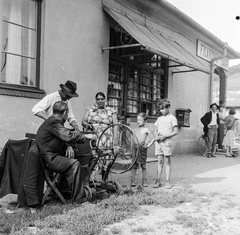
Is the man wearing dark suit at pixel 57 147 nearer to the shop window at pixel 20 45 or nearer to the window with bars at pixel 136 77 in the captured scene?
the shop window at pixel 20 45

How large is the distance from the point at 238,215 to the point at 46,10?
5162mm

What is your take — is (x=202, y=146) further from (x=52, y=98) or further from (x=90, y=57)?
(x=52, y=98)

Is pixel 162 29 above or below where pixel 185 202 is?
above

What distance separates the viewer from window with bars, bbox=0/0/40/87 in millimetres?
6617

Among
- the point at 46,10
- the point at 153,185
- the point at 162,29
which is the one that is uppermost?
the point at 162,29

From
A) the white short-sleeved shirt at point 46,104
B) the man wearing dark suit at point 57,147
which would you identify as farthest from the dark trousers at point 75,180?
the white short-sleeved shirt at point 46,104

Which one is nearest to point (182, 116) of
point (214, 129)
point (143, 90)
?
point (214, 129)

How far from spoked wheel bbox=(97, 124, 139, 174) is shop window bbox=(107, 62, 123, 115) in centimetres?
393

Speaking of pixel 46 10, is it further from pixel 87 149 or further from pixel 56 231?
pixel 56 231

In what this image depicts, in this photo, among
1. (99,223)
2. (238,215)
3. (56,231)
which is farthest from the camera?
(238,215)

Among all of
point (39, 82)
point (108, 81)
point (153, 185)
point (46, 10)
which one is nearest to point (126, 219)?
point (153, 185)

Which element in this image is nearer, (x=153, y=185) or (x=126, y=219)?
(x=126, y=219)

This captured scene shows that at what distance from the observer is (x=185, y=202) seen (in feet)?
18.2

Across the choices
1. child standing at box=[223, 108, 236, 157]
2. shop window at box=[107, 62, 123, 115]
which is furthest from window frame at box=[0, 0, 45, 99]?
child standing at box=[223, 108, 236, 157]
